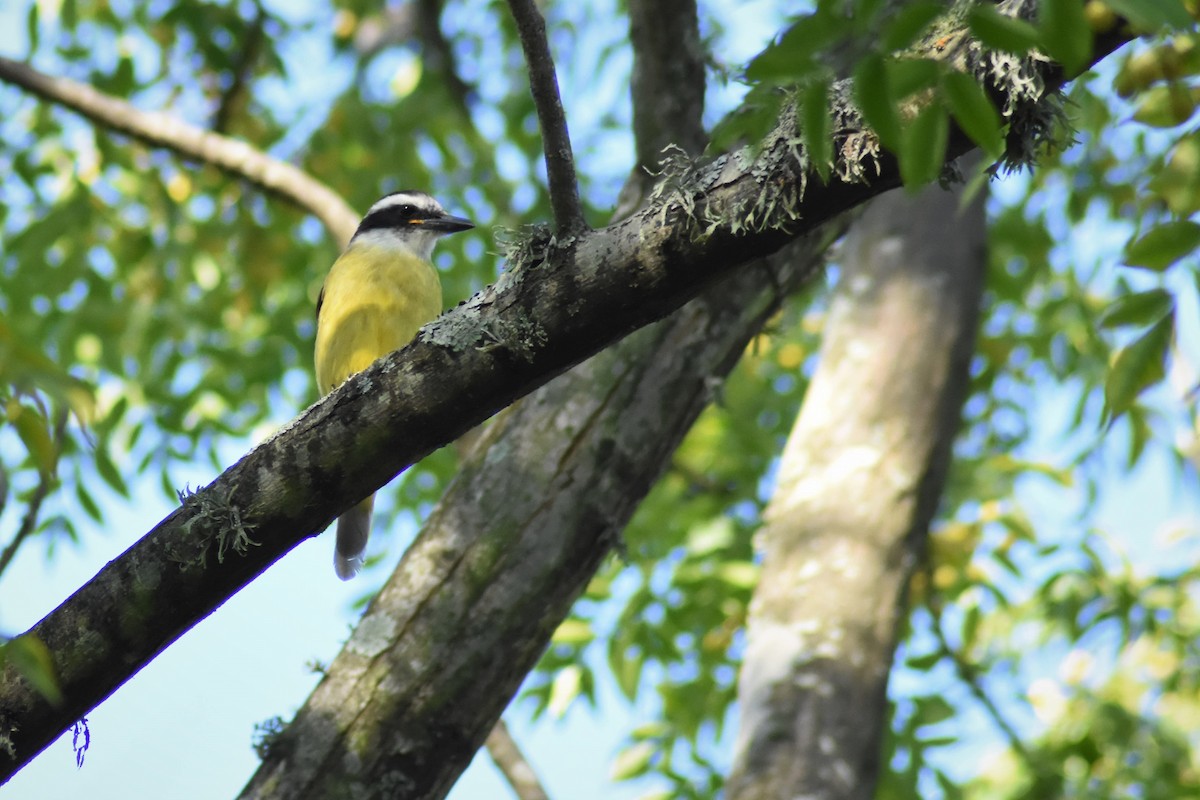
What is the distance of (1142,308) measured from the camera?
2.58 m

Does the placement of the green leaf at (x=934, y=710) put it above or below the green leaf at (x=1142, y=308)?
above

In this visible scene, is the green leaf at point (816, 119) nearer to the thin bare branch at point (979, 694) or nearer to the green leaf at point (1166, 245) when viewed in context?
the green leaf at point (1166, 245)

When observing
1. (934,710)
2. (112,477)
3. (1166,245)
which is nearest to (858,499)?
(934,710)

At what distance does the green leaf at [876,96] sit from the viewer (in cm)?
186

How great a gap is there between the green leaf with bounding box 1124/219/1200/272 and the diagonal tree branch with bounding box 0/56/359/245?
3.90 meters

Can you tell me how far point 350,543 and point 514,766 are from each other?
1.46 meters

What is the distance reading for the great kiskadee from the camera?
529 centimetres

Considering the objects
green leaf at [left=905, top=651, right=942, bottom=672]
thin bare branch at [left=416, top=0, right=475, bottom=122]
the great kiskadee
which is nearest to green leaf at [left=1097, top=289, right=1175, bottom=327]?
the great kiskadee

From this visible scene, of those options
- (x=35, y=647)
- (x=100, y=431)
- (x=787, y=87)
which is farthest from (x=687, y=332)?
(x=100, y=431)

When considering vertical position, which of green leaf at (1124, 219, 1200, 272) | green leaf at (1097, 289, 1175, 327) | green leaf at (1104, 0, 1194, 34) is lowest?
green leaf at (1104, 0, 1194, 34)

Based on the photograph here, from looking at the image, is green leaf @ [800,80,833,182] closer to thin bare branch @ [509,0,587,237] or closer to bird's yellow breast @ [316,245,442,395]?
thin bare branch @ [509,0,587,237]

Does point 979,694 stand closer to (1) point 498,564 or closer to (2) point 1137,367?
(1) point 498,564

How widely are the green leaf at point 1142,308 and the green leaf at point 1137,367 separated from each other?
23 mm

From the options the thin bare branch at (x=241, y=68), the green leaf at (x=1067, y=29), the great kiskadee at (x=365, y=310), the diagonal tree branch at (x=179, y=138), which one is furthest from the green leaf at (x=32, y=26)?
the green leaf at (x=1067, y=29)
